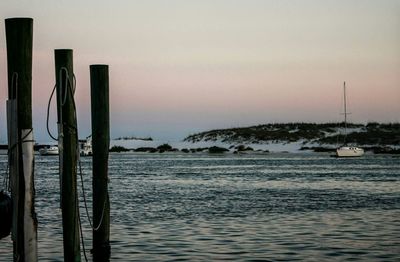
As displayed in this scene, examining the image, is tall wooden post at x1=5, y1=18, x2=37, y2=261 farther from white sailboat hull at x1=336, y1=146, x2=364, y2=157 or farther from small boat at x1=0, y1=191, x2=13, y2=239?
white sailboat hull at x1=336, y1=146, x2=364, y2=157

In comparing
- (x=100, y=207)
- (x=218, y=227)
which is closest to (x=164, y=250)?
(x=100, y=207)

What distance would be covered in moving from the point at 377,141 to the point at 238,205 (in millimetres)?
150071

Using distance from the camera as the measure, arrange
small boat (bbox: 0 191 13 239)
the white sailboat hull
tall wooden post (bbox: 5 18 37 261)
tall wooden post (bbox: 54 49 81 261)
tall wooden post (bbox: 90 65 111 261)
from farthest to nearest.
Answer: the white sailboat hull, tall wooden post (bbox: 90 65 111 261), tall wooden post (bbox: 54 49 81 261), small boat (bbox: 0 191 13 239), tall wooden post (bbox: 5 18 37 261)

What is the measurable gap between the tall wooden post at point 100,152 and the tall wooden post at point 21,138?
336cm

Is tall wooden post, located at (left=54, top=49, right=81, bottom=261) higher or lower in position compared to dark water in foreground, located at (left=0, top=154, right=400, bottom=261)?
higher

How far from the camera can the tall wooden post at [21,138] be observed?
1093cm

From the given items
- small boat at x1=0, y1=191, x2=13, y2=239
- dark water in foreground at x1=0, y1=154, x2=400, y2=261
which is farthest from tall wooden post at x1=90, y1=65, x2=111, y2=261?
small boat at x1=0, y1=191, x2=13, y2=239

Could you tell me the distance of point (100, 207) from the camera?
15234mm

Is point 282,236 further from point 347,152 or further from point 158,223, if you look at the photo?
point 347,152

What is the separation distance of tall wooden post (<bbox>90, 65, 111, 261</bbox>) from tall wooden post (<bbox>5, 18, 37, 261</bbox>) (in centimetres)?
336

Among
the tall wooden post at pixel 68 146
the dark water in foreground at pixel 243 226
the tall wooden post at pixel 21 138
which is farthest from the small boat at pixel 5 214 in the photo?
the dark water in foreground at pixel 243 226

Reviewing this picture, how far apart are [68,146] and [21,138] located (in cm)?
164

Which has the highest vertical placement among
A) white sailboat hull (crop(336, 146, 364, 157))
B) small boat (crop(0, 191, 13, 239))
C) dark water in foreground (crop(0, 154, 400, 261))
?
small boat (crop(0, 191, 13, 239))

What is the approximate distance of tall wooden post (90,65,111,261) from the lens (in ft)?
47.6
